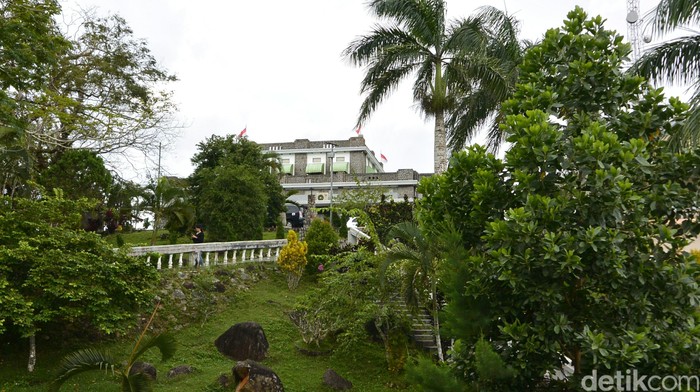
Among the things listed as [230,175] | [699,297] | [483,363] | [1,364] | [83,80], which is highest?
[83,80]

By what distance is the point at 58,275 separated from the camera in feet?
28.8

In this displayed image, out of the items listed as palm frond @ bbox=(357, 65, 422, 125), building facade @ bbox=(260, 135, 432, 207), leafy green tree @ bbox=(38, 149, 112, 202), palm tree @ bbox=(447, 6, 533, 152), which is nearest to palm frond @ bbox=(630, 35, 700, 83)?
palm tree @ bbox=(447, 6, 533, 152)

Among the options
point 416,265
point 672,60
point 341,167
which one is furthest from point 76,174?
point 341,167

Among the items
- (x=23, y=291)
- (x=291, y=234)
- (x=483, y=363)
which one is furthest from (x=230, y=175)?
(x=483, y=363)

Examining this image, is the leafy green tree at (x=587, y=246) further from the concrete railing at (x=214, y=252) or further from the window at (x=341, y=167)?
the window at (x=341, y=167)

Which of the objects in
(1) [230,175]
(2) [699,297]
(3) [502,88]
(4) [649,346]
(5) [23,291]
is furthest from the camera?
(1) [230,175]

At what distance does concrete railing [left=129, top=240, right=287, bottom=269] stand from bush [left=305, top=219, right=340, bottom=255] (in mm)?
1276

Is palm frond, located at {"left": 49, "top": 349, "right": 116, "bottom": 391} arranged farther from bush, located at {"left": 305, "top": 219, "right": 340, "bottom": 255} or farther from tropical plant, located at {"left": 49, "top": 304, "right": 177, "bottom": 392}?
bush, located at {"left": 305, "top": 219, "right": 340, "bottom": 255}

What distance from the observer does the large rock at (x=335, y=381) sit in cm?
1009

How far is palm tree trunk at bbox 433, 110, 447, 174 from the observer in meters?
15.0

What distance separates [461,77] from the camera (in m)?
15.2

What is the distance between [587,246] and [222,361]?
26.8 feet

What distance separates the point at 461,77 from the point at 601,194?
37.3 ft

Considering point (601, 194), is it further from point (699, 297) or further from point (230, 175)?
point (230, 175)
